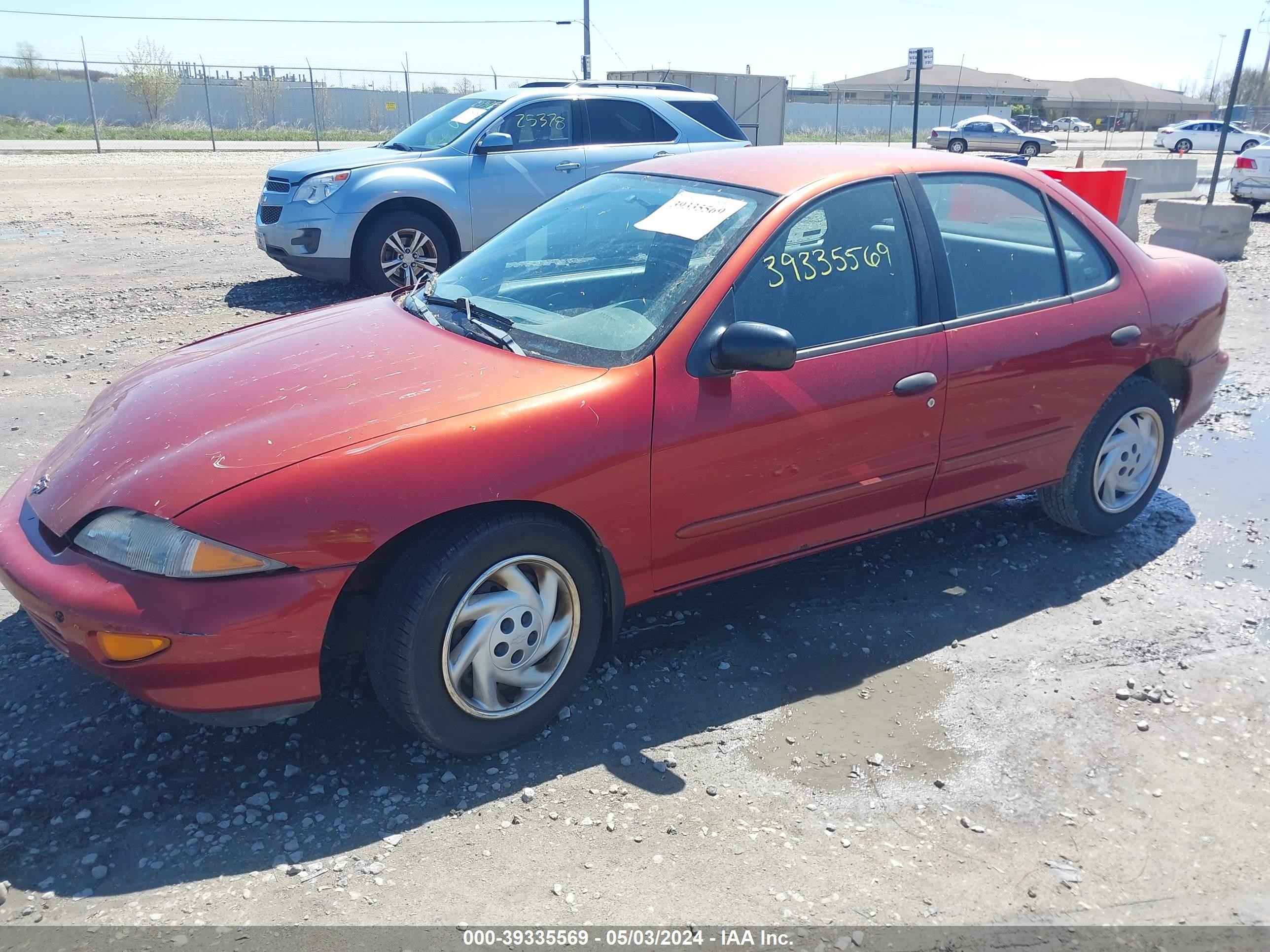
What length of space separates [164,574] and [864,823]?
6.61 ft

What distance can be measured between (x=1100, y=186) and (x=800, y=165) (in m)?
A: 6.34

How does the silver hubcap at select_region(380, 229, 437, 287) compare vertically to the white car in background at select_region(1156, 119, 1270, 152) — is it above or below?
below

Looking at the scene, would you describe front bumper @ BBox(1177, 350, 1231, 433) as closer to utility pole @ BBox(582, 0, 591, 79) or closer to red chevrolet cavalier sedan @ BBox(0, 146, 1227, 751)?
red chevrolet cavalier sedan @ BBox(0, 146, 1227, 751)

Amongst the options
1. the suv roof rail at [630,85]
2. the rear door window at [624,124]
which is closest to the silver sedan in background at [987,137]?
the suv roof rail at [630,85]

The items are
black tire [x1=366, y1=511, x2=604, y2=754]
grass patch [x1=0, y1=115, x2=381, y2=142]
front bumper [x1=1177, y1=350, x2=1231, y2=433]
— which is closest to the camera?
black tire [x1=366, y1=511, x2=604, y2=754]

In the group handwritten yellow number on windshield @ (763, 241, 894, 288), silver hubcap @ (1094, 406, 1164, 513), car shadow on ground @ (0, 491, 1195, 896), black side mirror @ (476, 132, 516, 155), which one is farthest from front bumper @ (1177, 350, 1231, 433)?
black side mirror @ (476, 132, 516, 155)

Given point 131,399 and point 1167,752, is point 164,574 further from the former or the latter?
point 1167,752

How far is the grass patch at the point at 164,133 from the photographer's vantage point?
3300cm

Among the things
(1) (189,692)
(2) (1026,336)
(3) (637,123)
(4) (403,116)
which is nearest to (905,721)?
(2) (1026,336)

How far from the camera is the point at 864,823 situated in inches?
110

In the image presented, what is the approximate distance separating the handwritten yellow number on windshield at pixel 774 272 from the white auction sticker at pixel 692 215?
0.23 meters

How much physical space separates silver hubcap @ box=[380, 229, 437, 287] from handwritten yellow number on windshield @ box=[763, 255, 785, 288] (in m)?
6.05

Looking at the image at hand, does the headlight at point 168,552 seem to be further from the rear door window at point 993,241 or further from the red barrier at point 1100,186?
the red barrier at point 1100,186

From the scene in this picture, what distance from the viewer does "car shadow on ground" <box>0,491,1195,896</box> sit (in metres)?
2.66
